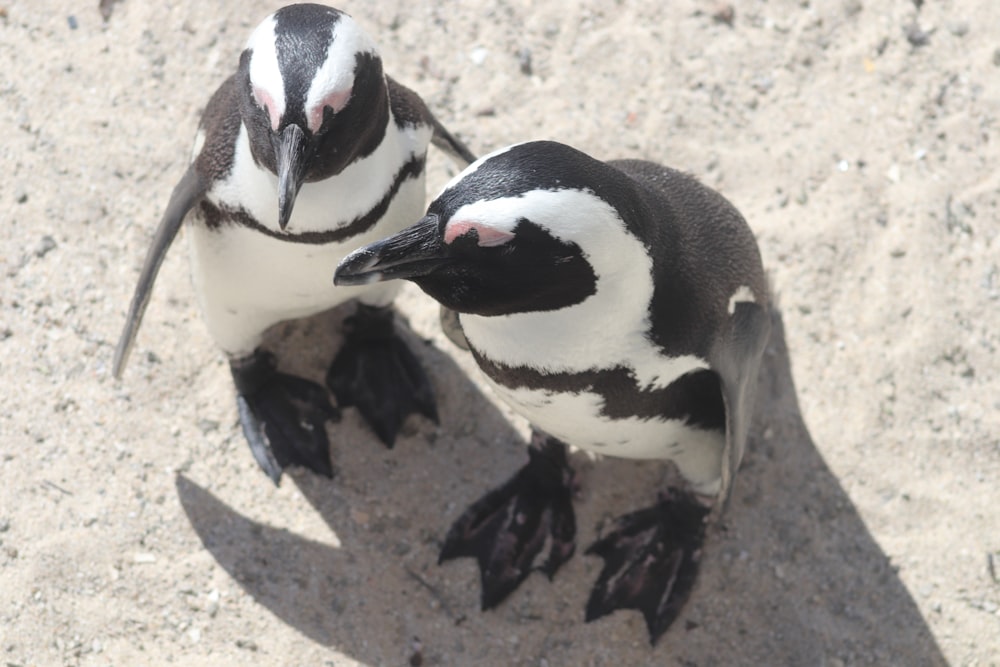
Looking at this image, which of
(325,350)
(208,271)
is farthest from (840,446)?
(208,271)

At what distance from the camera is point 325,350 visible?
2.97 meters

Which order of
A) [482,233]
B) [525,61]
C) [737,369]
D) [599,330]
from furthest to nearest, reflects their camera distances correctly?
[525,61] → [737,369] → [599,330] → [482,233]

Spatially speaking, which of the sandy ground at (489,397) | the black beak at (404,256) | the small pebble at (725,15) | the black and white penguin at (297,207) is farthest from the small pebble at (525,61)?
the black beak at (404,256)

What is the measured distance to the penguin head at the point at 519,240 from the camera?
1.69m

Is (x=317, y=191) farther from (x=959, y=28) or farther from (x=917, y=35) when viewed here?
(x=959, y=28)

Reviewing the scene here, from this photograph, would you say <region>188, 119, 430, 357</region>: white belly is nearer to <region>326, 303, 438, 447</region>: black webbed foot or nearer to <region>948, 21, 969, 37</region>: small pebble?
<region>326, 303, 438, 447</region>: black webbed foot

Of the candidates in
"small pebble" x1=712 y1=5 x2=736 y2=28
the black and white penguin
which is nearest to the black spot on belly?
the black and white penguin

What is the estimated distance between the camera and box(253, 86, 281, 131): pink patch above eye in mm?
1925

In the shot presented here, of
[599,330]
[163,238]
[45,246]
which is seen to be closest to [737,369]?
[599,330]

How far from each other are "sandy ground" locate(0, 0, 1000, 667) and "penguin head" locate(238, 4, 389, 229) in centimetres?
97

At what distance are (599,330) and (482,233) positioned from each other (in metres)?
0.31

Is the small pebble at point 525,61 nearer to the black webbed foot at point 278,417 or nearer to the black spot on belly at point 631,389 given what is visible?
the black webbed foot at point 278,417

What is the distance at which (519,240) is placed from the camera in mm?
1696

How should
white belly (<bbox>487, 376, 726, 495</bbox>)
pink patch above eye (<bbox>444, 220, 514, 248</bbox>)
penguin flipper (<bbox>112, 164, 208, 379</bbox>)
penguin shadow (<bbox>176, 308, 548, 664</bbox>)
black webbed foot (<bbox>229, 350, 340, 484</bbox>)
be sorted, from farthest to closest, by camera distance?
black webbed foot (<bbox>229, 350, 340, 484</bbox>)
penguin shadow (<bbox>176, 308, 548, 664</bbox>)
penguin flipper (<bbox>112, 164, 208, 379</bbox>)
white belly (<bbox>487, 376, 726, 495</bbox>)
pink patch above eye (<bbox>444, 220, 514, 248</bbox>)
